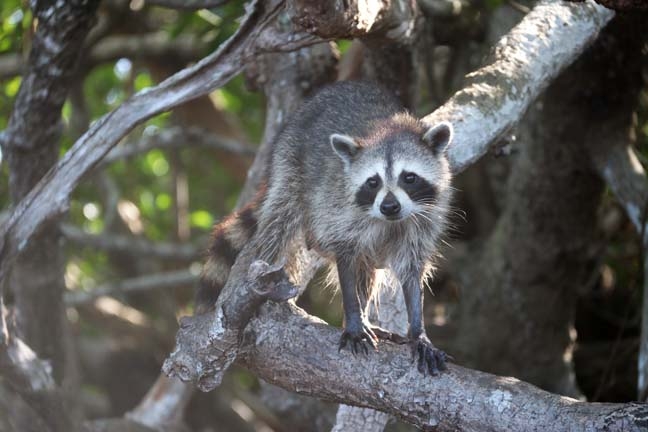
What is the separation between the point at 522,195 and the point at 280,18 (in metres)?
2.30

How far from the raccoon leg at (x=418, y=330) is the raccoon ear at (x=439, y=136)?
0.59 metres

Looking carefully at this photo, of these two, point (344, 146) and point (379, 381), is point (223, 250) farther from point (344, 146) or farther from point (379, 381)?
point (379, 381)

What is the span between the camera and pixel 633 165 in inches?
222

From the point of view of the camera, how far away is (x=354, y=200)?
4.57m

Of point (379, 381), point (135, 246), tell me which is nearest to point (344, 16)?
point (379, 381)

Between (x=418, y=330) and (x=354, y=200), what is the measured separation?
0.79m

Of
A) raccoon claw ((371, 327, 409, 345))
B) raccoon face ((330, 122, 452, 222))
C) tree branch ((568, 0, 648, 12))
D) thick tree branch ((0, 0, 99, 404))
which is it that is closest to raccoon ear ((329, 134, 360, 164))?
raccoon face ((330, 122, 452, 222))

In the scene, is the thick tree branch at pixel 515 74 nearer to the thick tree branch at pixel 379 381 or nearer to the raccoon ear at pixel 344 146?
the raccoon ear at pixel 344 146

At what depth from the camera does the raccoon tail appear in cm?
449

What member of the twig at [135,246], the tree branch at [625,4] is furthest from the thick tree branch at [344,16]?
the twig at [135,246]

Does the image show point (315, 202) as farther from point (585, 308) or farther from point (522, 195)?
point (585, 308)

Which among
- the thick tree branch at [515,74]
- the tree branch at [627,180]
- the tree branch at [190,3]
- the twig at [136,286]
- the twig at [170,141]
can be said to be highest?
the tree branch at [190,3]

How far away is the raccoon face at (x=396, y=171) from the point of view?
14.5 ft

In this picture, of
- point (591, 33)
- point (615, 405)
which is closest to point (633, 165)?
point (591, 33)
